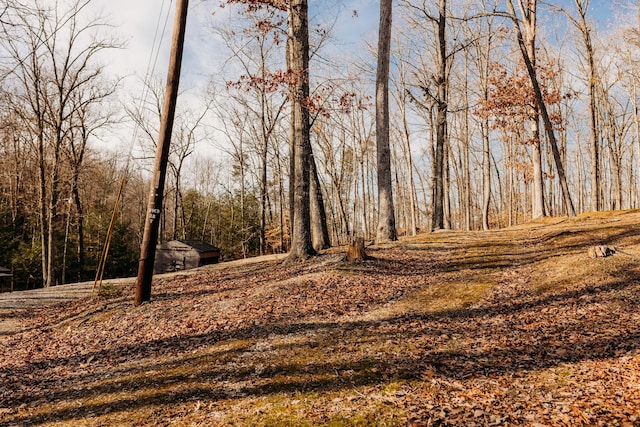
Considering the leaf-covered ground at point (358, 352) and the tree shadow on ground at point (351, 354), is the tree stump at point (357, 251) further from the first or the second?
the tree shadow on ground at point (351, 354)

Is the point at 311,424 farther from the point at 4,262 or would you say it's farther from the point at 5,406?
the point at 4,262

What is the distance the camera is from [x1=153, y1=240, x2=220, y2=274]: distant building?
22.8 metres

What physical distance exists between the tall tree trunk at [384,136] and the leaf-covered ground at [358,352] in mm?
3737

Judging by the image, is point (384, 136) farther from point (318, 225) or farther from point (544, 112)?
point (544, 112)

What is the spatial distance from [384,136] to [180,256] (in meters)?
15.6

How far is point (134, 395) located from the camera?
4.51 metres

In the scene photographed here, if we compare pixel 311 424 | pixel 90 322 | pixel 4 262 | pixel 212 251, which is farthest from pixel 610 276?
pixel 4 262

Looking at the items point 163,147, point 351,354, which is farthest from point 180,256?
point 351,354

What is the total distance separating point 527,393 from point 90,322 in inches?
335

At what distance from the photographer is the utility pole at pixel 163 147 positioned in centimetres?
→ 830

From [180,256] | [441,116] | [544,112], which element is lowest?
[180,256]

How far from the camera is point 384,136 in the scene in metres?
13.0

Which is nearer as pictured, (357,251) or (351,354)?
(351,354)

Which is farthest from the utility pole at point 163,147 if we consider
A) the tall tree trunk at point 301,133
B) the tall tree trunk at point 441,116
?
the tall tree trunk at point 441,116
